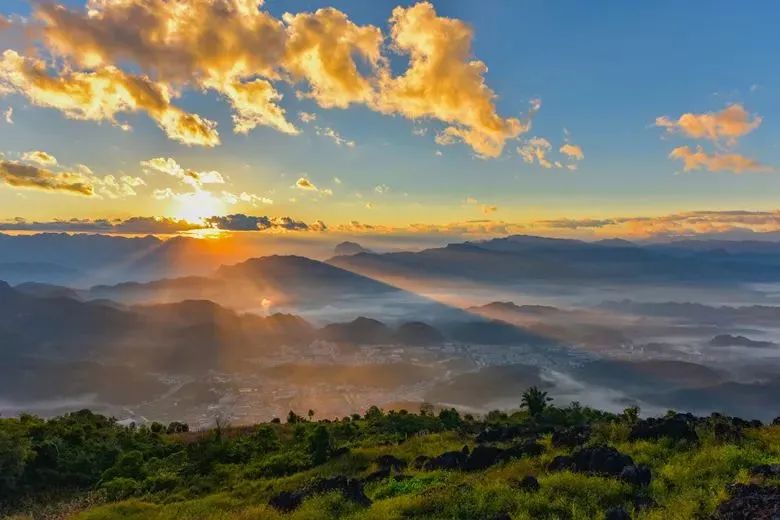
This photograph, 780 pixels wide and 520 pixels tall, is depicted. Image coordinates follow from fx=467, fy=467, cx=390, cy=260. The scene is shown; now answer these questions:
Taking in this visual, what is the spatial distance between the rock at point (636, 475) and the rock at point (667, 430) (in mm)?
6605

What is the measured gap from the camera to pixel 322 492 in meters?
19.5

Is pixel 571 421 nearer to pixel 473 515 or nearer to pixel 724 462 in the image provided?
pixel 724 462

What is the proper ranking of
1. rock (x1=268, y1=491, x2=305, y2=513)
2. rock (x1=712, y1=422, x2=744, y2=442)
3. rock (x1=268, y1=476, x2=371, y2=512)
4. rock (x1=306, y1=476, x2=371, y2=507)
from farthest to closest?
rock (x1=712, y1=422, x2=744, y2=442) < rock (x1=268, y1=491, x2=305, y2=513) < rock (x1=268, y1=476, x2=371, y2=512) < rock (x1=306, y1=476, x2=371, y2=507)

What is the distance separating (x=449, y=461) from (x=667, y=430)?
10.9 metres

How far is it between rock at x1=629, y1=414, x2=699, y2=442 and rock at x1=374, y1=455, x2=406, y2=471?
12.0 meters

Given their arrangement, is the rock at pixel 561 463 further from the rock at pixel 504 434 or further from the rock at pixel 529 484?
the rock at pixel 504 434

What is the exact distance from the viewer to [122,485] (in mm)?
27203

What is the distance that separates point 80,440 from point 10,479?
11.4m

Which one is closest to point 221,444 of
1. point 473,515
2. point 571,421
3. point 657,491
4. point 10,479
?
point 10,479

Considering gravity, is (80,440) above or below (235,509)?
below

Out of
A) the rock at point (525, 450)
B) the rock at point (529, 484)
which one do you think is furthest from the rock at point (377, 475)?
the rock at point (529, 484)

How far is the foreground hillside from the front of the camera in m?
15.6

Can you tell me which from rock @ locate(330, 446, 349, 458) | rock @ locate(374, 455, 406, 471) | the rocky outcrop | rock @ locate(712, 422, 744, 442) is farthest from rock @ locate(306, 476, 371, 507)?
rock @ locate(712, 422, 744, 442)

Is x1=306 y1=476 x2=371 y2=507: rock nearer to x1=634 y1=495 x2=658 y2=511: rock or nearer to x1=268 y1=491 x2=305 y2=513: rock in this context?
x1=268 y1=491 x2=305 y2=513: rock
